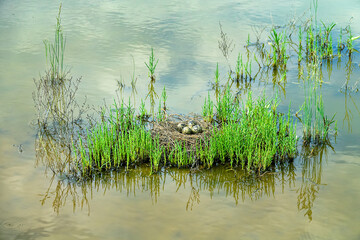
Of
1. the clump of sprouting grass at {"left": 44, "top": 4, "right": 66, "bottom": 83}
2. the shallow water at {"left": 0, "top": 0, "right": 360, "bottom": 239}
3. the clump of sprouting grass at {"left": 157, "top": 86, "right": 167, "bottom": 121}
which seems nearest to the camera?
the shallow water at {"left": 0, "top": 0, "right": 360, "bottom": 239}

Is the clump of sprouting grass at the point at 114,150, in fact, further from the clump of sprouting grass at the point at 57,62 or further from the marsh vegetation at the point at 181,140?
the clump of sprouting grass at the point at 57,62

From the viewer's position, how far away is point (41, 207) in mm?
4902

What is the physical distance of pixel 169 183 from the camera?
5.43m

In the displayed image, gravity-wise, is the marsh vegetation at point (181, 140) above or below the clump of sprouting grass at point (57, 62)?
below

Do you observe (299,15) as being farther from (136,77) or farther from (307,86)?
(136,77)

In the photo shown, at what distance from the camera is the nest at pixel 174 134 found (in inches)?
231

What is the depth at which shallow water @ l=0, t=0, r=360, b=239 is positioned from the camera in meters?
4.61

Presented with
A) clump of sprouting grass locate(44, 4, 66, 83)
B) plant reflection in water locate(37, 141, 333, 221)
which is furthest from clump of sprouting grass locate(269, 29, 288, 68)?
clump of sprouting grass locate(44, 4, 66, 83)

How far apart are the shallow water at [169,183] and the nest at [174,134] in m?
0.40

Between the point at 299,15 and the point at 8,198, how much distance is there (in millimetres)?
9585

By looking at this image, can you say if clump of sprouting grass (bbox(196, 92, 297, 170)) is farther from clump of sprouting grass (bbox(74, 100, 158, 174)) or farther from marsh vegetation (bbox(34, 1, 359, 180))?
clump of sprouting grass (bbox(74, 100, 158, 174))

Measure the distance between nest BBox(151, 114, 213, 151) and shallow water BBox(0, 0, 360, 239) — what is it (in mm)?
403

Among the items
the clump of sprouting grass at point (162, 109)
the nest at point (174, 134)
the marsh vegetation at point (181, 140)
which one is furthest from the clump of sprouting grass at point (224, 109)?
the clump of sprouting grass at point (162, 109)

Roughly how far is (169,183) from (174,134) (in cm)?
82
